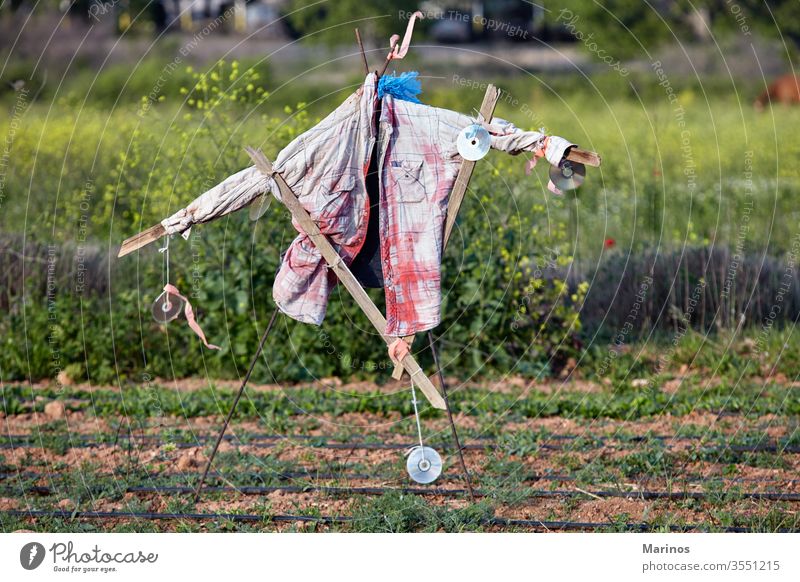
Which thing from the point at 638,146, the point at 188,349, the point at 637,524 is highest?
the point at 638,146

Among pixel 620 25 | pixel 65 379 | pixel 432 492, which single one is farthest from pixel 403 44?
pixel 620 25

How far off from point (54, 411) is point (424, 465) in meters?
2.95

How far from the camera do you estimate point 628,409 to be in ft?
21.0

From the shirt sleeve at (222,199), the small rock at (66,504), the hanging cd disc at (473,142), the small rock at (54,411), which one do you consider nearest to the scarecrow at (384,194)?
the shirt sleeve at (222,199)

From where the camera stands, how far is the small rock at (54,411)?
6.45m

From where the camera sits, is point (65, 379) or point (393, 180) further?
point (65, 379)

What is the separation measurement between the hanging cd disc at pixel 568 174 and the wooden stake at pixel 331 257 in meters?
0.97

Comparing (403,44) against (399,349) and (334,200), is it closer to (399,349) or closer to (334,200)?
(334,200)

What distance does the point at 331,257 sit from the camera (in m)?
4.56

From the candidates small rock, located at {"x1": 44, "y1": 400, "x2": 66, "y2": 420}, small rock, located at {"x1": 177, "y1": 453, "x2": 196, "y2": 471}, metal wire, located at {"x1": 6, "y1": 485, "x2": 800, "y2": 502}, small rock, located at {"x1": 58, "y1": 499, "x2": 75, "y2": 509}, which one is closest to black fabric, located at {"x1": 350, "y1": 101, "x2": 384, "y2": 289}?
metal wire, located at {"x1": 6, "y1": 485, "x2": 800, "y2": 502}

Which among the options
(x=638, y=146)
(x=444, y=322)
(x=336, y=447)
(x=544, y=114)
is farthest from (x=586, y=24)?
(x=336, y=447)
